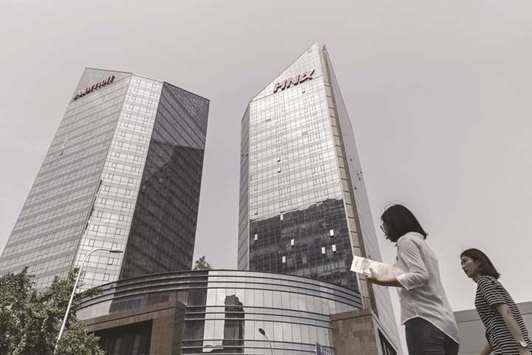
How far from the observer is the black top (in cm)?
404

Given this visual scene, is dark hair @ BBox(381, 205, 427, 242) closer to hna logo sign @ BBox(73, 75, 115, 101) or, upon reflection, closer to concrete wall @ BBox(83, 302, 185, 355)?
concrete wall @ BBox(83, 302, 185, 355)

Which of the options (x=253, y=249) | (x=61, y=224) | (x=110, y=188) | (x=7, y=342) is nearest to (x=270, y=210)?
(x=253, y=249)

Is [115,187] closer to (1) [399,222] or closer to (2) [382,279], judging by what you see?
(1) [399,222]

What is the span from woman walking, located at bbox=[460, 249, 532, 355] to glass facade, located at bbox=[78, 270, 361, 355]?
3088 cm

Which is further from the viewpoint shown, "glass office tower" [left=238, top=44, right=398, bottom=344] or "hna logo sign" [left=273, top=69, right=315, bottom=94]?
"hna logo sign" [left=273, top=69, right=315, bottom=94]

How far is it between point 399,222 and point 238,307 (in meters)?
32.7

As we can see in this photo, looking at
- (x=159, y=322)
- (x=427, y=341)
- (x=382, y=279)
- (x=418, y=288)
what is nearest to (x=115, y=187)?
(x=159, y=322)

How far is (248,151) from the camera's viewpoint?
102500 millimetres

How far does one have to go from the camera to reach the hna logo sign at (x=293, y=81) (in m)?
111

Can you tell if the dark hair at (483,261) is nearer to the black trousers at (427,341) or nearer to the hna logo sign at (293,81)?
the black trousers at (427,341)

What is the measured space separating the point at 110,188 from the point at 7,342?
86.6 meters

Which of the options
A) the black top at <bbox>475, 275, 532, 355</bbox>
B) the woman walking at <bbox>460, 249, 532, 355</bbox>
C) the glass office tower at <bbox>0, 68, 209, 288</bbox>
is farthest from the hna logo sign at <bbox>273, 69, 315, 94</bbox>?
the black top at <bbox>475, 275, 532, 355</bbox>

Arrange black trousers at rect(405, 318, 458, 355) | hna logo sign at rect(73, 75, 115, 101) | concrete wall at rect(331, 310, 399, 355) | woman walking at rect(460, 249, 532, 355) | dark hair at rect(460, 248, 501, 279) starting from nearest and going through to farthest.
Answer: black trousers at rect(405, 318, 458, 355), woman walking at rect(460, 249, 532, 355), dark hair at rect(460, 248, 501, 279), concrete wall at rect(331, 310, 399, 355), hna logo sign at rect(73, 75, 115, 101)

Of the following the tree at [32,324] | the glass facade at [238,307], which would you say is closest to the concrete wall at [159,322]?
the glass facade at [238,307]
